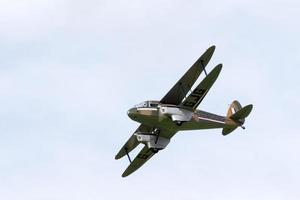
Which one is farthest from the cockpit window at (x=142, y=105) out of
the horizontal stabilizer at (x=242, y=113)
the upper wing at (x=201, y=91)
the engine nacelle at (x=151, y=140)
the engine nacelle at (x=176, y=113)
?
the horizontal stabilizer at (x=242, y=113)

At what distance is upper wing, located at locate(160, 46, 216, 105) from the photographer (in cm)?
5566

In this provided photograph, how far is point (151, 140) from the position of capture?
6116 centimetres

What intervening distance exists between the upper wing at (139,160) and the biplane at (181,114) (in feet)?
5.90

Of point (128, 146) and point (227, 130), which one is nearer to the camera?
point (227, 130)

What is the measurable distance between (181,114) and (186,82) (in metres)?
2.32

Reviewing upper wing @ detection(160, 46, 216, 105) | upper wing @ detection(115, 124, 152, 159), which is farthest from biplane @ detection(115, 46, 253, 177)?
upper wing @ detection(115, 124, 152, 159)

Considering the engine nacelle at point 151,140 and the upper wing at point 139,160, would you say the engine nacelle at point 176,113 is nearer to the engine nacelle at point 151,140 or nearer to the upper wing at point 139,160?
the engine nacelle at point 151,140

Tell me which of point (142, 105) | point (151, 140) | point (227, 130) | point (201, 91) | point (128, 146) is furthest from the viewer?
point (128, 146)

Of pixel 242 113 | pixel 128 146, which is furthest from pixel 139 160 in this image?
pixel 242 113

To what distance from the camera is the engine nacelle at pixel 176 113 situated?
57000 mm

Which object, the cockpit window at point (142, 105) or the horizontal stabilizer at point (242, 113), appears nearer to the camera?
the cockpit window at point (142, 105)

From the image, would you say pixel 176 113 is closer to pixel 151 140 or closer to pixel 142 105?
pixel 142 105

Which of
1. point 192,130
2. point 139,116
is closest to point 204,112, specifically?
point 192,130

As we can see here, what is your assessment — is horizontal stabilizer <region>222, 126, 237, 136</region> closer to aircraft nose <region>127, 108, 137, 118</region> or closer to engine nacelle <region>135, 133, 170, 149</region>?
engine nacelle <region>135, 133, 170, 149</region>
